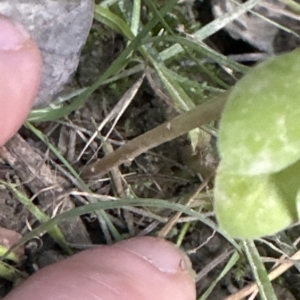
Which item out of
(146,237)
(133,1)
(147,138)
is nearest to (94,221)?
(146,237)

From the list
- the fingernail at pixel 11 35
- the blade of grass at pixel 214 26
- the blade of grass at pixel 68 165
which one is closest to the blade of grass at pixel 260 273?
the blade of grass at pixel 68 165

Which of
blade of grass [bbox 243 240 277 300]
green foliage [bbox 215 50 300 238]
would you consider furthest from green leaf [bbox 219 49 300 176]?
blade of grass [bbox 243 240 277 300]

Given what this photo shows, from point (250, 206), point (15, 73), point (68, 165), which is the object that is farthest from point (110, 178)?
point (250, 206)

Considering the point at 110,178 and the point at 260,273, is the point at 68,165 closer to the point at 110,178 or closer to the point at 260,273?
the point at 110,178

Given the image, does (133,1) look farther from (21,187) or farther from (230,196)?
(230,196)

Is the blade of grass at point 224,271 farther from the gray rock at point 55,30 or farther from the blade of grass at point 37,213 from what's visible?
the gray rock at point 55,30

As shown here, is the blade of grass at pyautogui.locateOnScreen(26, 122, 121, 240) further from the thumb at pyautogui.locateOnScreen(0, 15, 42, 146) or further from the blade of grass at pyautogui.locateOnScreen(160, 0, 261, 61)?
the blade of grass at pyautogui.locateOnScreen(160, 0, 261, 61)

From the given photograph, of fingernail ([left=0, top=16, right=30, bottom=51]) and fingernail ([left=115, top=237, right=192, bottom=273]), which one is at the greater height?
fingernail ([left=0, top=16, right=30, bottom=51])
